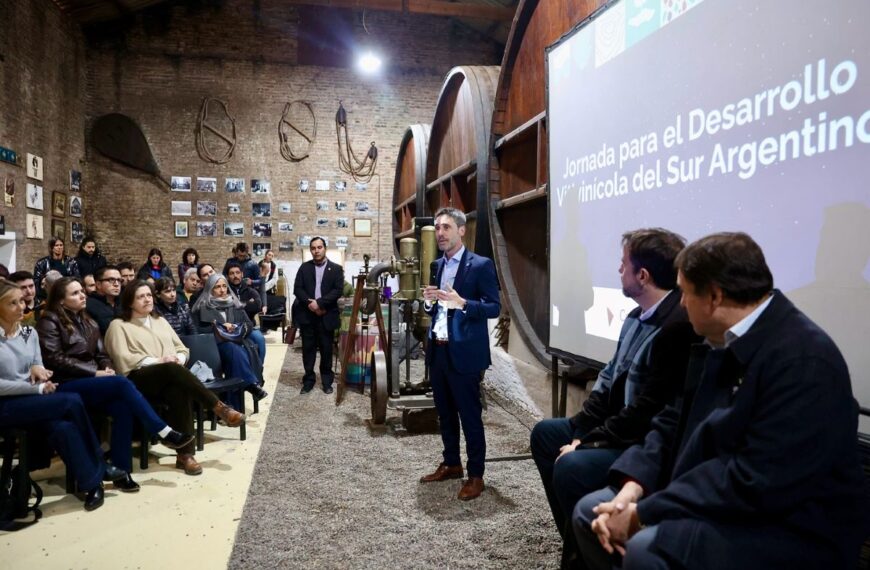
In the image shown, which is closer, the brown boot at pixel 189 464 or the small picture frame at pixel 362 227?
the brown boot at pixel 189 464

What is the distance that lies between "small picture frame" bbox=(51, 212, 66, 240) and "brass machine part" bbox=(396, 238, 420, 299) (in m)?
8.02

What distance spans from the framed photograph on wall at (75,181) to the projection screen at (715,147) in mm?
9886

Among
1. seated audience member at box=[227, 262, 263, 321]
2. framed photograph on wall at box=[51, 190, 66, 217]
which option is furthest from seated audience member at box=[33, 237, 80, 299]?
seated audience member at box=[227, 262, 263, 321]

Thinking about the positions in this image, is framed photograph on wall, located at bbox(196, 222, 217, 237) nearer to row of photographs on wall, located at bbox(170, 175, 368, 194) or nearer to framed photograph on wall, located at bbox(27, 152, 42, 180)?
row of photographs on wall, located at bbox(170, 175, 368, 194)

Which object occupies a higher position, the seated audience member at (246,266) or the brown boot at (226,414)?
the seated audience member at (246,266)

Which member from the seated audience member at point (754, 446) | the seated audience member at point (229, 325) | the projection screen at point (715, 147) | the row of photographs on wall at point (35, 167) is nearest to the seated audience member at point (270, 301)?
the row of photographs on wall at point (35, 167)

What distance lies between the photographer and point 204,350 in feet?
14.0

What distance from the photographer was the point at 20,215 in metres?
8.38

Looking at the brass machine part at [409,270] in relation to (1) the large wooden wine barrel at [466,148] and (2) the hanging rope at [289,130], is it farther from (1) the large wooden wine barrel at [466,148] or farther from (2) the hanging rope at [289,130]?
(2) the hanging rope at [289,130]

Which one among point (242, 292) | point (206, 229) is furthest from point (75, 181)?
point (242, 292)

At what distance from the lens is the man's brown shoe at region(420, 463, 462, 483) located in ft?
10.3

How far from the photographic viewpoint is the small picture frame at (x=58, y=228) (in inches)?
374

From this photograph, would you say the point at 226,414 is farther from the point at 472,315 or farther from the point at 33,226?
the point at 33,226

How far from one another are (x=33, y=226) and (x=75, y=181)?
6.30ft
